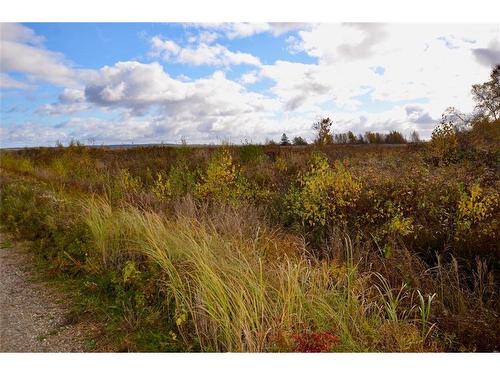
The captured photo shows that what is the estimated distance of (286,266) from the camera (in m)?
4.16

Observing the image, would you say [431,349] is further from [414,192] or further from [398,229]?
[414,192]

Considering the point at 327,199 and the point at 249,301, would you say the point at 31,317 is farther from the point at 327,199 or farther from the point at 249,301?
the point at 327,199

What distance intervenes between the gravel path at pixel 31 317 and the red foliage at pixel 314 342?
172 cm

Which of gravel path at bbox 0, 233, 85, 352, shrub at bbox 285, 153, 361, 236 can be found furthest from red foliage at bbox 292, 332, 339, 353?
shrub at bbox 285, 153, 361, 236

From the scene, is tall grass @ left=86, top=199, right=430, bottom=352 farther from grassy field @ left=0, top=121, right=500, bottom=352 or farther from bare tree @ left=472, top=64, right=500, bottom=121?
bare tree @ left=472, top=64, right=500, bottom=121

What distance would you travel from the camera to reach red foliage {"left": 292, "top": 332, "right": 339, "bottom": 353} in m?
2.88

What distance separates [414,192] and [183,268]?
485cm

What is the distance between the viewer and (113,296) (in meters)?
4.02

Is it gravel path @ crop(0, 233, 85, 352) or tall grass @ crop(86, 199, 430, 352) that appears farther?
gravel path @ crop(0, 233, 85, 352)

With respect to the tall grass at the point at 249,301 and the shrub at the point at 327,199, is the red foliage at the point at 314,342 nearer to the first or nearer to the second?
the tall grass at the point at 249,301

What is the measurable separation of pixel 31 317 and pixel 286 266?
8.05 ft

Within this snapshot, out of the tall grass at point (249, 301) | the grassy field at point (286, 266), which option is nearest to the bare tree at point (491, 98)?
the grassy field at point (286, 266)

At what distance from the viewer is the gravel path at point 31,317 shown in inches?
132

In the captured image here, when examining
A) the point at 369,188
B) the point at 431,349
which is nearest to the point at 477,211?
the point at 369,188
